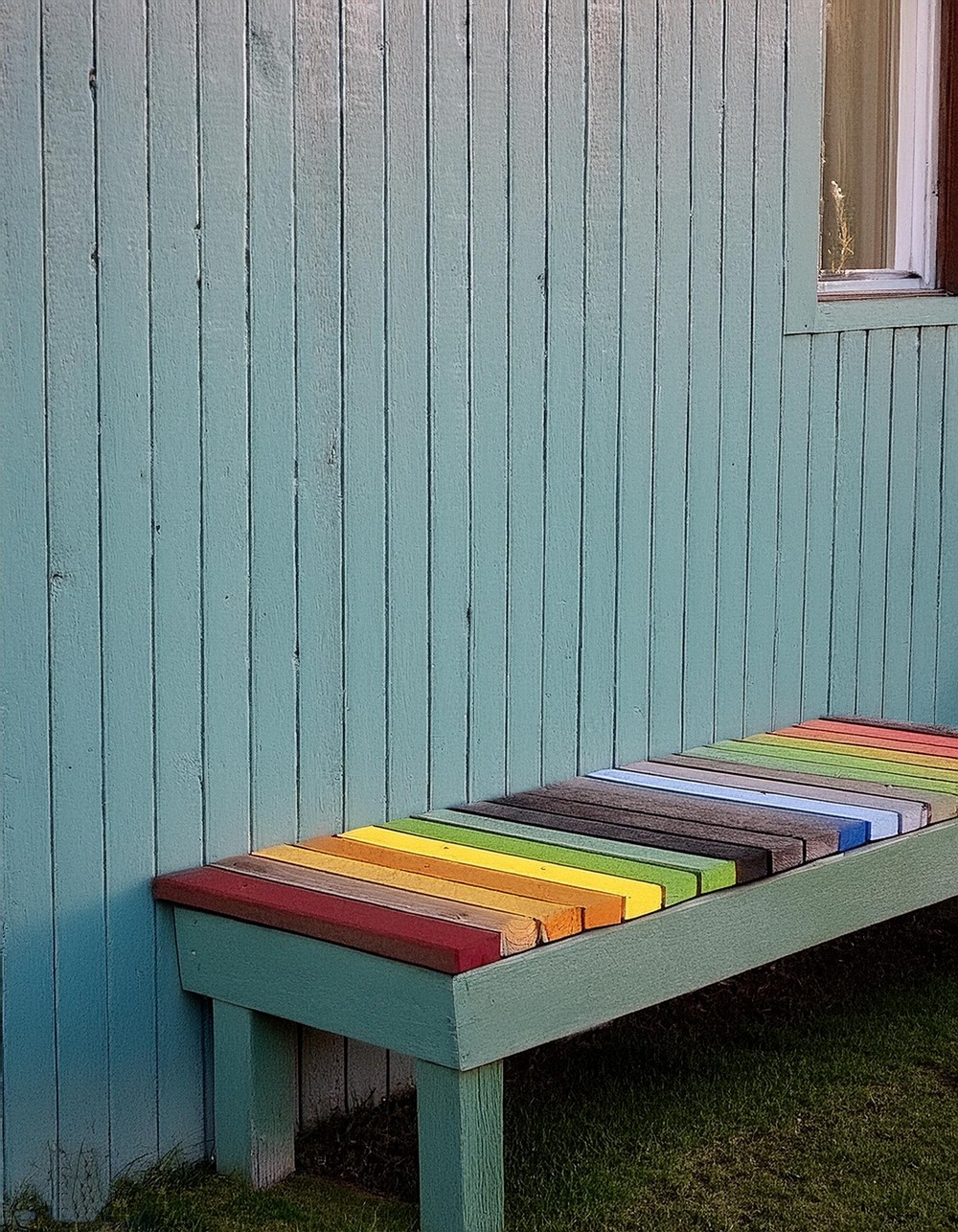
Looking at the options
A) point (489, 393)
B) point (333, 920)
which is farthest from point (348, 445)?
point (333, 920)

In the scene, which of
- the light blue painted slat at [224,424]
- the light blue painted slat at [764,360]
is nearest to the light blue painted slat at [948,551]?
the light blue painted slat at [764,360]

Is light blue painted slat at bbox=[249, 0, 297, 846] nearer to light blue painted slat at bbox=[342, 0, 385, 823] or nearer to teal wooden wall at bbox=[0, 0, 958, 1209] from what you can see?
teal wooden wall at bbox=[0, 0, 958, 1209]

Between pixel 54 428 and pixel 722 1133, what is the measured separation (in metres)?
1.81

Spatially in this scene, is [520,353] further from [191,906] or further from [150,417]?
[191,906]

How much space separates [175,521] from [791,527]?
1.87m

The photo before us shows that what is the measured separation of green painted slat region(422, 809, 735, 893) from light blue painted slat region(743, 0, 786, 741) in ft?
2.80

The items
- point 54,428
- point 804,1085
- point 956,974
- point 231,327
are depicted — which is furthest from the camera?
point 956,974

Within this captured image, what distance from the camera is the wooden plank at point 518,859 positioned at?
3043 millimetres

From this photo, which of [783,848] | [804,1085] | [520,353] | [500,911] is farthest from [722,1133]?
[520,353]

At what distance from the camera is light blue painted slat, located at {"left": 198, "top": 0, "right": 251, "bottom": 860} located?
3057mm

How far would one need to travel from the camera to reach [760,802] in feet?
12.0

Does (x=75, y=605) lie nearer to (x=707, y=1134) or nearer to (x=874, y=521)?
(x=707, y=1134)

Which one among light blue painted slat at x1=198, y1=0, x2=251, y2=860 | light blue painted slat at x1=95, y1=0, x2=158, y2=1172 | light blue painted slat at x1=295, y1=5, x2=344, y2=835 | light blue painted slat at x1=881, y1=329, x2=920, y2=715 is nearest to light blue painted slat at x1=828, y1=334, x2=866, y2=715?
light blue painted slat at x1=881, y1=329, x2=920, y2=715

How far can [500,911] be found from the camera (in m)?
2.89
